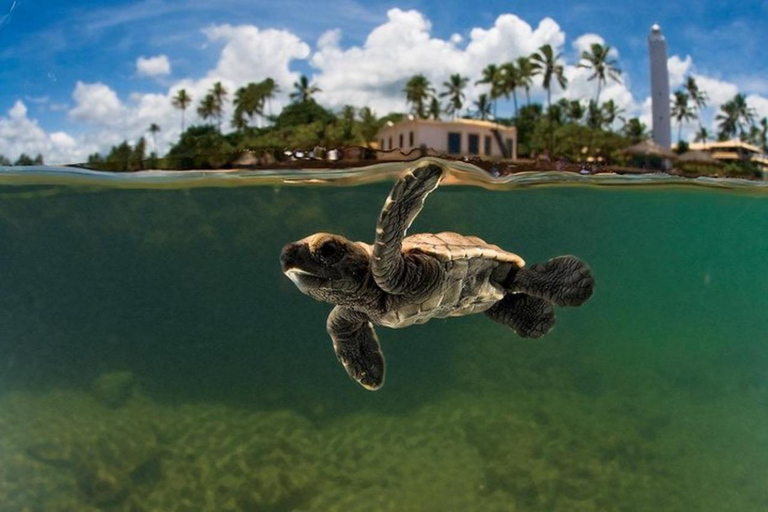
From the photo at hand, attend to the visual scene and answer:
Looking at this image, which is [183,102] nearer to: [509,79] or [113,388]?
[113,388]

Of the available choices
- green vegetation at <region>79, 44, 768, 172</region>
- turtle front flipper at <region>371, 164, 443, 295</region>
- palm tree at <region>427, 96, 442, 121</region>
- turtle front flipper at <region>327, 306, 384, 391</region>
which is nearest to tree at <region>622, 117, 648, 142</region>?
green vegetation at <region>79, 44, 768, 172</region>

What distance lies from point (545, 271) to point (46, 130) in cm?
669

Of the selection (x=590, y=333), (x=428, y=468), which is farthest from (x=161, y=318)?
(x=590, y=333)

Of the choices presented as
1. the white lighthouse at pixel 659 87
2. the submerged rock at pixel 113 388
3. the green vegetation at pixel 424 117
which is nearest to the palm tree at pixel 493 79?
the green vegetation at pixel 424 117

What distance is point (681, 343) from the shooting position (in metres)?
14.4

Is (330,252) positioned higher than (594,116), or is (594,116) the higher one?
A: (594,116)

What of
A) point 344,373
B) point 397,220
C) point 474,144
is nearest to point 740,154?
point 474,144

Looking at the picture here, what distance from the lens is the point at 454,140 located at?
9914 millimetres

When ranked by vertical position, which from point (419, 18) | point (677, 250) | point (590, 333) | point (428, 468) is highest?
point (419, 18)

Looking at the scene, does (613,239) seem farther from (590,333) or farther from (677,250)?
(590,333)

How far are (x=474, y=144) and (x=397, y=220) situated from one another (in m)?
7.67

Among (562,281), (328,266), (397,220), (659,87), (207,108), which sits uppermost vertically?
(207,108)

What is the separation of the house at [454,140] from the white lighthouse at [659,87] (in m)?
2.52

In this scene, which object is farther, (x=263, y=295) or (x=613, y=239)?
(x=613, y=239)
